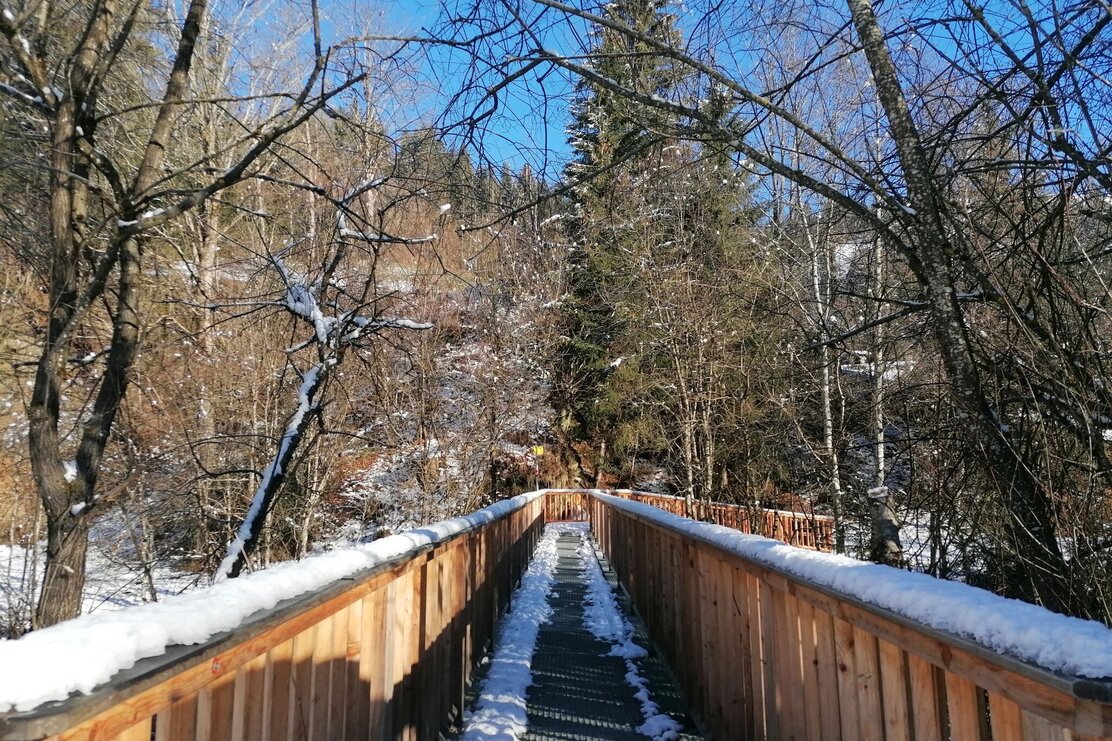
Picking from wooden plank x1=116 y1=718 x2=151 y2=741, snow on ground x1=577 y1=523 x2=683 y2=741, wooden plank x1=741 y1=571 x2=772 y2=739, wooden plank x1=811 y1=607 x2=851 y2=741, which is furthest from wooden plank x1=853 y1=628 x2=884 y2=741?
snow on ground x1=577 y1=523 x2=683 y2=741

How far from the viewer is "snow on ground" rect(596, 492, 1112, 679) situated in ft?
3.60

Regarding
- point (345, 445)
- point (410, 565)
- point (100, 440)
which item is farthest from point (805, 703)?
point (345, 445)

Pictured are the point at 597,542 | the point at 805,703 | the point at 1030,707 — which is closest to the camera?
the point at 1030,707

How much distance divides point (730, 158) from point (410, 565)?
3013mm

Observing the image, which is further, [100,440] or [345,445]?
[345,445]

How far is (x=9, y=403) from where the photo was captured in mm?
6941

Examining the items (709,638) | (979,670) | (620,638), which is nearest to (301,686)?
(979,670)

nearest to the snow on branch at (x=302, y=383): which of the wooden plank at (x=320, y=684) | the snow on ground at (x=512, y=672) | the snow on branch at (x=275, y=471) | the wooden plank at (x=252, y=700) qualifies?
the snow on branch at (x=275, y=471)

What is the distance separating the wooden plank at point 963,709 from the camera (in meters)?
1.41

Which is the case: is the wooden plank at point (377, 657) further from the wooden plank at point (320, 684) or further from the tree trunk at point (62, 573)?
the tree trunk at point (62, 573)

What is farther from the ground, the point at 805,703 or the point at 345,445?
the point at 345,445

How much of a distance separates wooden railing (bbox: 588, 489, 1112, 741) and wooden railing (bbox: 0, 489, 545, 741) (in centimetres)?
149

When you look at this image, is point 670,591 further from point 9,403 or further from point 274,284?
point 9,403

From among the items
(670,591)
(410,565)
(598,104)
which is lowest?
(670,591)
